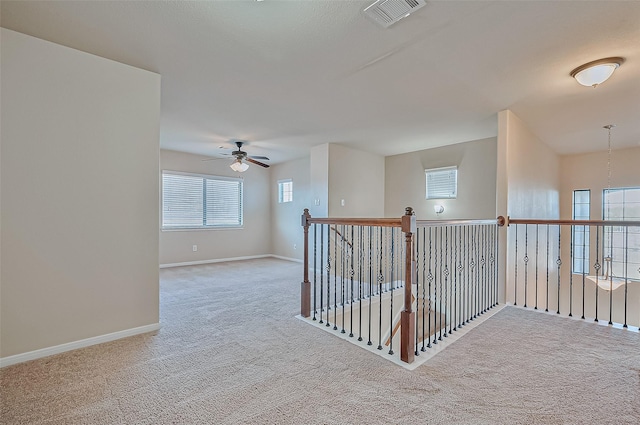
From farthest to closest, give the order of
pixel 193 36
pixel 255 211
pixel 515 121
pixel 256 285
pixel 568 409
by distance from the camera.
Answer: pixel 255 211, pixel 256 285, pixel 515 121, pixel 193 36, pixel 568 409

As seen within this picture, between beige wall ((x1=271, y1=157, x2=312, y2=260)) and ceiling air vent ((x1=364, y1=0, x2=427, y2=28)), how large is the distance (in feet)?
15.6

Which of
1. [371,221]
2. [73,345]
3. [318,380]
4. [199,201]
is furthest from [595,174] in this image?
[73,345]

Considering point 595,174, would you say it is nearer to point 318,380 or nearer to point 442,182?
point 442,182

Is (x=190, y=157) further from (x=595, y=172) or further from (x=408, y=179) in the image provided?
(x=595, y=172)

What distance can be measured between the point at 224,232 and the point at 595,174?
7.86 meters

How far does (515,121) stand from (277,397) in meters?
4.24

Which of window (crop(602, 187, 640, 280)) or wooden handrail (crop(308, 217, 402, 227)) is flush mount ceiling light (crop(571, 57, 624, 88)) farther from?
window (crop(602, 187, 640, 280))

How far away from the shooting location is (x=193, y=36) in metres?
2.20

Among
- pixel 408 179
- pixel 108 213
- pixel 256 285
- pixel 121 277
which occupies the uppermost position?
pixel 408 179

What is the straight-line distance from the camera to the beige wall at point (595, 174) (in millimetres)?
5473

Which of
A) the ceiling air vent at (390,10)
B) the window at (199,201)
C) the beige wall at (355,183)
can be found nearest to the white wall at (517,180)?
the ceiling air vent at (390,10)

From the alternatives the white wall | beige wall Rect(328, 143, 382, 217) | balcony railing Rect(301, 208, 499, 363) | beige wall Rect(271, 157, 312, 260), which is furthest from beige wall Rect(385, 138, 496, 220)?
beige wall Rect(271, 157, 312, 260)

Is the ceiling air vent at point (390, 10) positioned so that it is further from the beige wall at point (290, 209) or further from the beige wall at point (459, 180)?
the beige wall at point (290, 209)

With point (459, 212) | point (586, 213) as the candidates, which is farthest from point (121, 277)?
point (586, 213)
